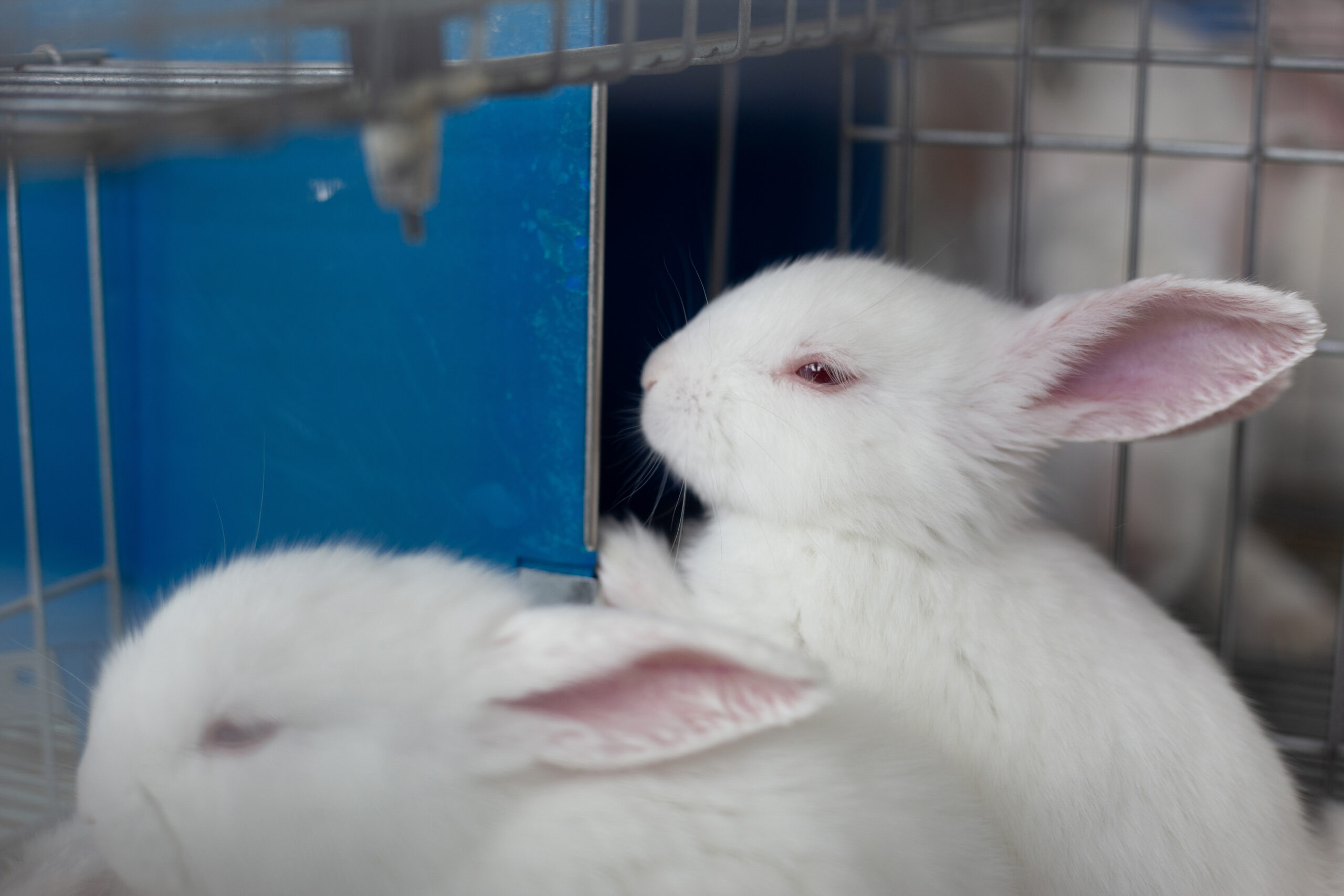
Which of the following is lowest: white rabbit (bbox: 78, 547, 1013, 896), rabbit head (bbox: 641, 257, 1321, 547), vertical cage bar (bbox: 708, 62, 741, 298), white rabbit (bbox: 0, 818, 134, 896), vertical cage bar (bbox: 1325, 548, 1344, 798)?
vertical cage bar (bbox: 1325, 548, 1344, 798)

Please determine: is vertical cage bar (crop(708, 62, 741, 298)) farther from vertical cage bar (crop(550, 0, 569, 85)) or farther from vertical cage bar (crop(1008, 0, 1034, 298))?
vertical cage bar (crop(550, 0, 569, 85))

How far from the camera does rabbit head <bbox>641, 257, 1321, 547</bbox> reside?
107cm

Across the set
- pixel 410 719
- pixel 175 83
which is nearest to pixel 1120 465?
pixel 410 719

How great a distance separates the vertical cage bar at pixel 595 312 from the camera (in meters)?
1.02

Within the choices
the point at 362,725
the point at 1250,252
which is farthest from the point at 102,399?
the point at 1250,252

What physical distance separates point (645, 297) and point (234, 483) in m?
0.46

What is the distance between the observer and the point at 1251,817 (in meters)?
1.00

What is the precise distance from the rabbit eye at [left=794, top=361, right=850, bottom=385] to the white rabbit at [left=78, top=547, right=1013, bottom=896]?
399 mm

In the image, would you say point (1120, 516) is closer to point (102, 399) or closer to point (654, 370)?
point (654, 370)

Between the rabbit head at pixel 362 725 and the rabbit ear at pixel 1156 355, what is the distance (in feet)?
1.83

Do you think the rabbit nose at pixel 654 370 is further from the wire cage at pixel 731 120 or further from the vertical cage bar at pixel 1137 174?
the vertical cage bar at pixel 1137 174

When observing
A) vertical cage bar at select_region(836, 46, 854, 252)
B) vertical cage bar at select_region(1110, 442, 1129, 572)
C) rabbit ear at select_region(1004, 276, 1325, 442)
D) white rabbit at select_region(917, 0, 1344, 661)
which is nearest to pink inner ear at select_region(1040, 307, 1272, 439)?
rabbit ear at select_region(1004, 276, 1325, 442)

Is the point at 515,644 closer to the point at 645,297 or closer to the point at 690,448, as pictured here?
the point at 690,448

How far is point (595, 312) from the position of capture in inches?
41.9
